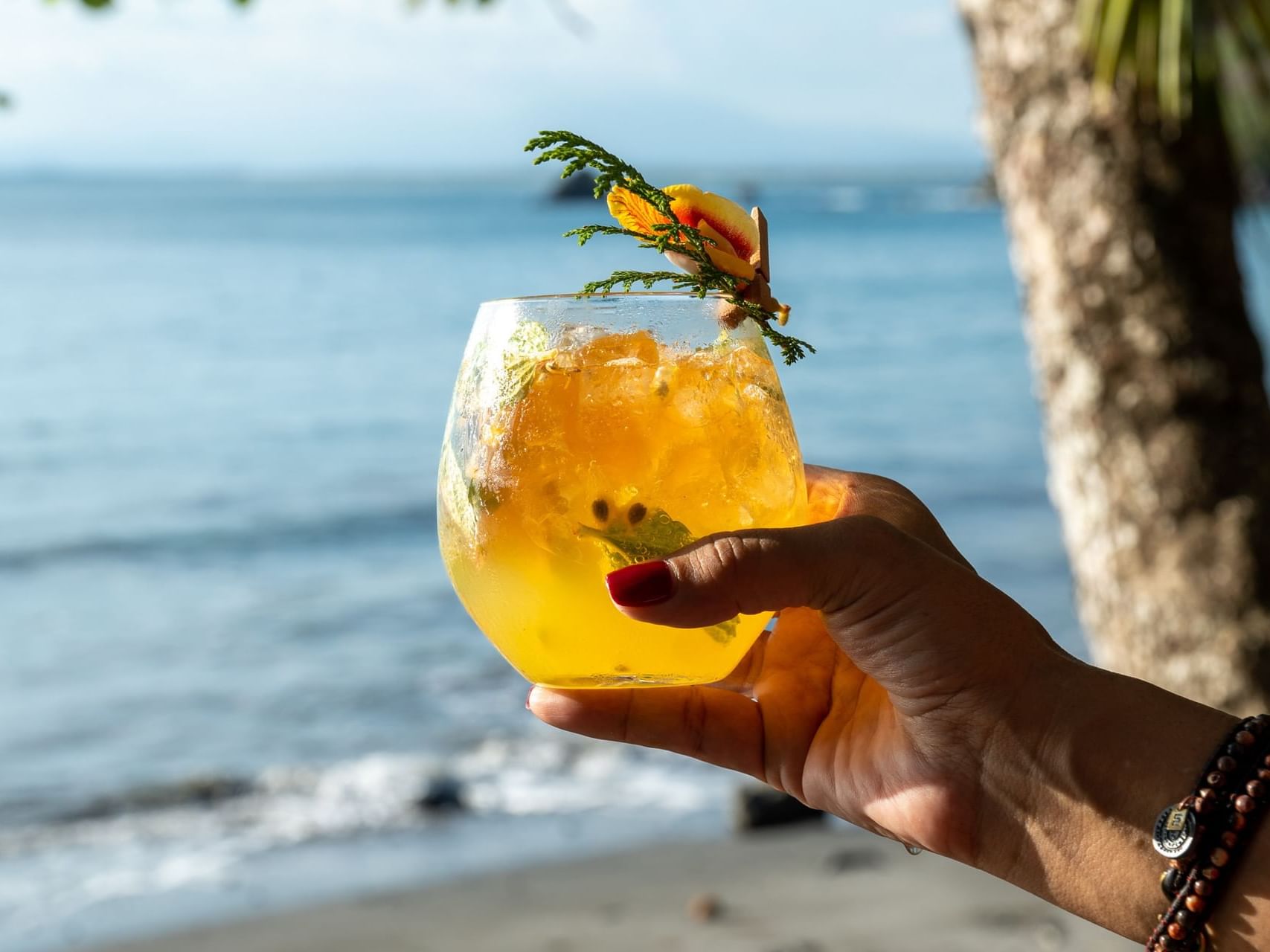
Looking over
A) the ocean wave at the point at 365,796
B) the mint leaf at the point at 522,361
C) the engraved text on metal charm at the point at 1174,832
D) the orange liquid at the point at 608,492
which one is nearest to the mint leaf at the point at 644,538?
the orange liquid at the point at 608,492

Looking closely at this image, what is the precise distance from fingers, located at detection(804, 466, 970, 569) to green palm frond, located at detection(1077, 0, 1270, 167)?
2.30m

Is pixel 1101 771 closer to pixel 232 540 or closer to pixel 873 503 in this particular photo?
pixel 873 503

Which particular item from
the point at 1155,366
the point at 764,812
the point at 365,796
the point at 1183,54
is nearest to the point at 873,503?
the point at 1183,54

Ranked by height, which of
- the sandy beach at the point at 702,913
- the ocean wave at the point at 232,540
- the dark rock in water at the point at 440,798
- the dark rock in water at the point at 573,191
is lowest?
the sandy beach at the point at 702,913

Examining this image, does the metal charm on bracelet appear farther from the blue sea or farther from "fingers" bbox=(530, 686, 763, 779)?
the blue sea

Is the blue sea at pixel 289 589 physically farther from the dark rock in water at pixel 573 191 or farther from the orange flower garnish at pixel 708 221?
the dark rock in water at pixel 573 191

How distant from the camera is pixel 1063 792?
1.65 meters

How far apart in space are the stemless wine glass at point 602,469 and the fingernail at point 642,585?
0.09 metres

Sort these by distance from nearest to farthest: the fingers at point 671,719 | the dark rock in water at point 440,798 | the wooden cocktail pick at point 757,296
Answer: the wooden cocktail pick at point 757,296 < the fingers at point 671,719 < the dark rock in water at point 440,798

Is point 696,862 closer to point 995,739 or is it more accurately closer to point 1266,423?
point 1266,423

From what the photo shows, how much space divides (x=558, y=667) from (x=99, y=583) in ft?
36.0

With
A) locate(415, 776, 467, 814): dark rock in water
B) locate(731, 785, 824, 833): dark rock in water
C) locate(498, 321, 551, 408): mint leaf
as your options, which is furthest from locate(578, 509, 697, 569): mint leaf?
locate(415, 776, 467, 814): dark rock in water

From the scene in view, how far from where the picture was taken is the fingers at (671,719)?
1.88 metres

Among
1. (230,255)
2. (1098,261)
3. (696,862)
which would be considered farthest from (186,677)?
(230,255)
